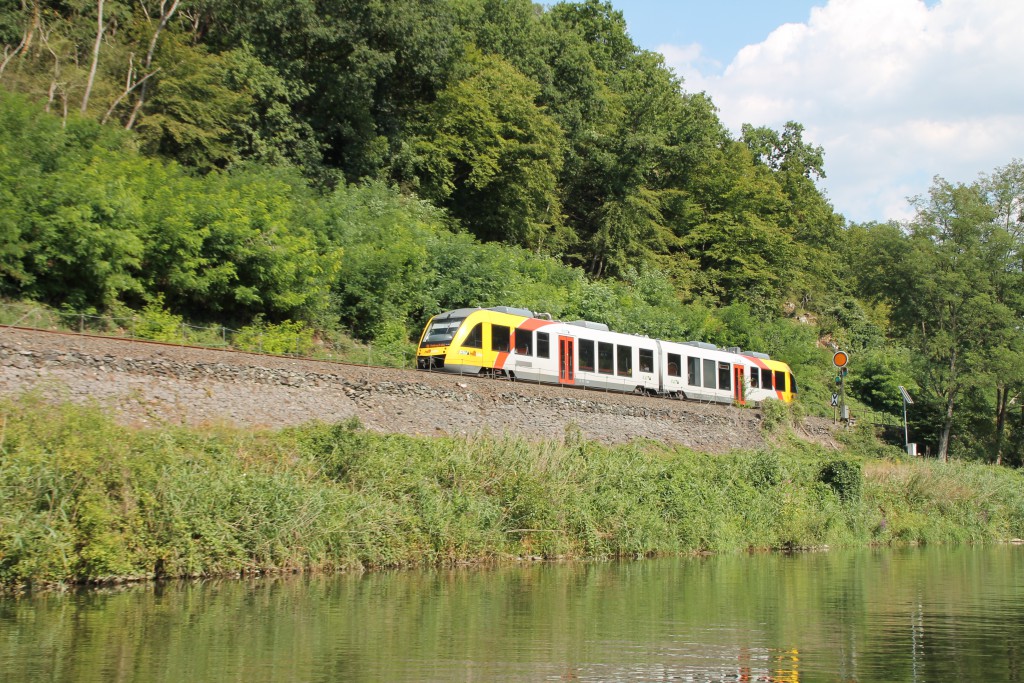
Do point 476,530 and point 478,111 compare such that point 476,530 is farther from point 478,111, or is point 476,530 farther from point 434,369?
point 478,111

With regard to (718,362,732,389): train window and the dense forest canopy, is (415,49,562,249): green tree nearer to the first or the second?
the dense forest canopy

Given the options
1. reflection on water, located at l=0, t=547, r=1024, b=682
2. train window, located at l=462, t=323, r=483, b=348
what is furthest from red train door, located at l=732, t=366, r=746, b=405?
reflection on water, located at l=0, t=547, r=1024, b=682

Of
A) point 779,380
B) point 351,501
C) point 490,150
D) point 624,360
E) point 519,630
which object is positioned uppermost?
point 490,150

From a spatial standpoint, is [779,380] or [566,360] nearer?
[566,360]

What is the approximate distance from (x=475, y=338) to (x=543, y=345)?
121 inches

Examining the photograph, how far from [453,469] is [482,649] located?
998 centimetres

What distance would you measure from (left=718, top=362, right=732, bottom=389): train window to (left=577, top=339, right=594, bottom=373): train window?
8.37 meters

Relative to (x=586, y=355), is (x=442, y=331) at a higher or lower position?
higher

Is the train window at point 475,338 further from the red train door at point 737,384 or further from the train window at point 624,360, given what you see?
the red train door at point 737,384

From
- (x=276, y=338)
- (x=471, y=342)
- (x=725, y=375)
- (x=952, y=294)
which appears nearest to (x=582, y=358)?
(x=471, y=342)

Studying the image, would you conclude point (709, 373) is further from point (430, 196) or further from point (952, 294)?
point (430, 196)

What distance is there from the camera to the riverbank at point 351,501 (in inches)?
634

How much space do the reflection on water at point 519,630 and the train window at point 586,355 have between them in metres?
14.8

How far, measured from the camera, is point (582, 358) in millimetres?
34250
